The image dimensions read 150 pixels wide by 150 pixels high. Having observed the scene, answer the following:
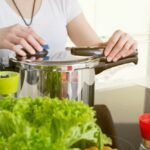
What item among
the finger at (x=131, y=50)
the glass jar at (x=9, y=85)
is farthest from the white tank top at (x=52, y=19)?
the glass jar at (x=9, y=85)

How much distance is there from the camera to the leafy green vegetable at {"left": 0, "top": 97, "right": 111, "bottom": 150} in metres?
0.35

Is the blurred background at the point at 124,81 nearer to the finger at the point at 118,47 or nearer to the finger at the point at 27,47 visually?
the finger at the point at 118,47

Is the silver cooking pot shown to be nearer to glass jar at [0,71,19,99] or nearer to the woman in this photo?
glass jar at [0,71,19,99]

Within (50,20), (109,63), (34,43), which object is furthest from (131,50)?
(50,20)

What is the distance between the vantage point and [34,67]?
604mm

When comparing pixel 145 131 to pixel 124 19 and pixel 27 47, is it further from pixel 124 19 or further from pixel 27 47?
pixel 124 19

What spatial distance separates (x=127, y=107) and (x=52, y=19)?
A: 44 cm

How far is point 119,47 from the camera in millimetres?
761

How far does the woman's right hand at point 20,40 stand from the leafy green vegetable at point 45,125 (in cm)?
25

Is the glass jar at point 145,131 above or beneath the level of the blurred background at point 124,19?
beneath

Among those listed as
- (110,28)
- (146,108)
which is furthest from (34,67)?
(110,28)

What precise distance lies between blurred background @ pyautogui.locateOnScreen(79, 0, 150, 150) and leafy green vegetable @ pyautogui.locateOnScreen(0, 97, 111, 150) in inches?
8.2

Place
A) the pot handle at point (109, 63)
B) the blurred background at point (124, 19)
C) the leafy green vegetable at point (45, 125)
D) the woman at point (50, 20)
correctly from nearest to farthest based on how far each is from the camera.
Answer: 1. the leafy green vegetable at point (45, 125)
2. the pot handle at point (109, 63)
3. the woman at point (50, 20)
4. the blurred background at point (124, 19)

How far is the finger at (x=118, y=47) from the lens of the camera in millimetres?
697
